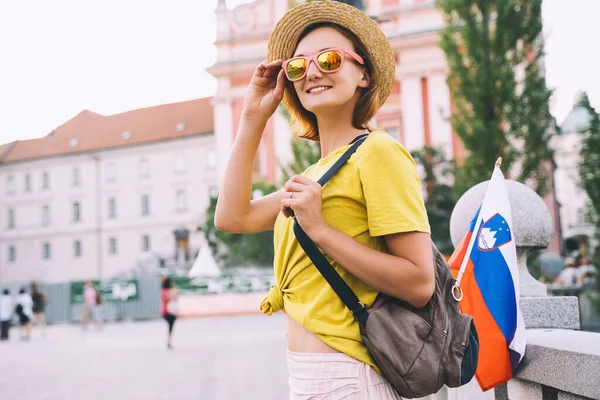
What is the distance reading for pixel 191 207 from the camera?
56.9 m

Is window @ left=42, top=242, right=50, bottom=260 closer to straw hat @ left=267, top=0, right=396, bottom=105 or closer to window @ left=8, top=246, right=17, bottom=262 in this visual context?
window @ left=8, top=246, right=17, bottom=262

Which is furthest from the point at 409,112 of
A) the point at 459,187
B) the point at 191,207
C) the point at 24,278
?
the point at 24,278

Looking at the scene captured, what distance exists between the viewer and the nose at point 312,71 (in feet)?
5.96

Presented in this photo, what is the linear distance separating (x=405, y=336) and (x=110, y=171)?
6047cm

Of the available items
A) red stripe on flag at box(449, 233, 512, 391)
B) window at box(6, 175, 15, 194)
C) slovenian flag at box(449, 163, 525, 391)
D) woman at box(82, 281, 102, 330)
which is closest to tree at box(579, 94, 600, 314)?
slovenian flag at box(449, 163, 525, 391)

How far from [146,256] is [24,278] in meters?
13.1

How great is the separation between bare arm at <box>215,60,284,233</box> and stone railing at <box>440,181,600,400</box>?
1.13m

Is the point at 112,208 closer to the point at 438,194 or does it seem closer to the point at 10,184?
the point at 10,184

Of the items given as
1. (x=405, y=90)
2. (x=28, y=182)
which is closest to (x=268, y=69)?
(x=405, y=90)

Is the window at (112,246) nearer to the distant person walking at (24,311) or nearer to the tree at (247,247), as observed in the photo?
the tree at (247,247)

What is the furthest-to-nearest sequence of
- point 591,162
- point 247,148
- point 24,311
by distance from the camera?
1. point 24,311
2. point 591,162
3. point 247,148

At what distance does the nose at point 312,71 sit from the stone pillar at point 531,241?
183cm

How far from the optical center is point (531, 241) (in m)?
3.40

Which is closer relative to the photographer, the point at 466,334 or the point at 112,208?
the point at 466,334
